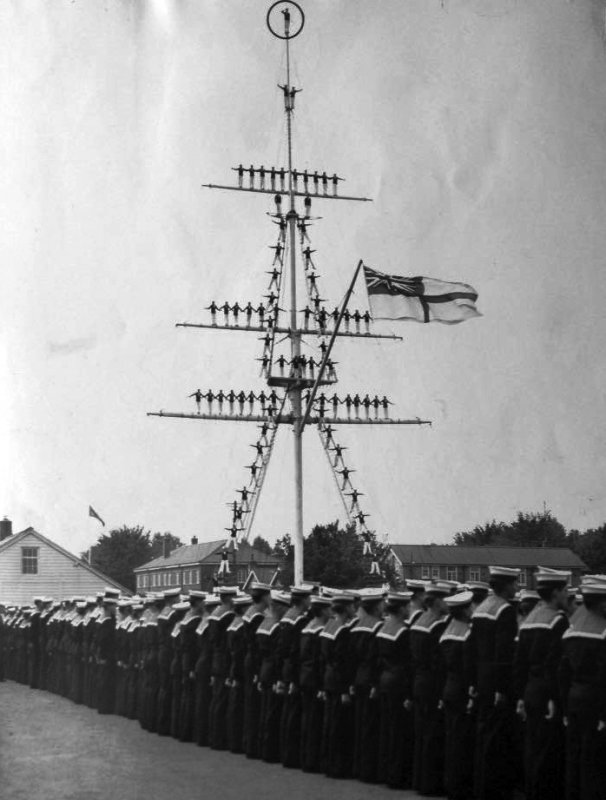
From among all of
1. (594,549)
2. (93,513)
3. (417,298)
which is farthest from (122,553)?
(417,298)

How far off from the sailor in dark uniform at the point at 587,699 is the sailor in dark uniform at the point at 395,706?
2.06 meters

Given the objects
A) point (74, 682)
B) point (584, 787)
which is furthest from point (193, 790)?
point (74, 682)

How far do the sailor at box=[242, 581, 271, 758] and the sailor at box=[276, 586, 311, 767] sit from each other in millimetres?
532

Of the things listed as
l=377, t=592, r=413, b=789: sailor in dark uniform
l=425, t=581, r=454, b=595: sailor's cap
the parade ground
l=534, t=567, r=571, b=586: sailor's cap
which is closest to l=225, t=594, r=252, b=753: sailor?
the parade ground

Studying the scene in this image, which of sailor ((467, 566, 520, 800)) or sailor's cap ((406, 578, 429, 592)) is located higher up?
sailor's cap ((406, 578, 429, 592))

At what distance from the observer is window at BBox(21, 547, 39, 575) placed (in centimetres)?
4472

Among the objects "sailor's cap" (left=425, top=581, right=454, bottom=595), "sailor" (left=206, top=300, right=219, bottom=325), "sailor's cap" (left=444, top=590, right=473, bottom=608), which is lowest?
"sailor's cap" (left=444, top=590, right=473, bottom=608)

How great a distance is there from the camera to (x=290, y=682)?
11.2m

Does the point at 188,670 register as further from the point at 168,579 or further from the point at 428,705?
the point at 168,579

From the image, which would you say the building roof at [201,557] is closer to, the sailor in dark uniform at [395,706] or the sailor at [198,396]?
the sailor at [198,396]

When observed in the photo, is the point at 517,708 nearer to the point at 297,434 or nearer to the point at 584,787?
the point at 584,787

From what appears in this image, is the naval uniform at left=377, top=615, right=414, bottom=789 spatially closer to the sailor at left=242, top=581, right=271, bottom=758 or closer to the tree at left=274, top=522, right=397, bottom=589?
the sailor at left=242, top=581, right=271, bottom=758

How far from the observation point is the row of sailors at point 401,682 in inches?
328

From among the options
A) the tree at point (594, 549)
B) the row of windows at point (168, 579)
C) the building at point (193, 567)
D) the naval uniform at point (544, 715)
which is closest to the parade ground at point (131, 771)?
the naval uniform at point (544, 715)
